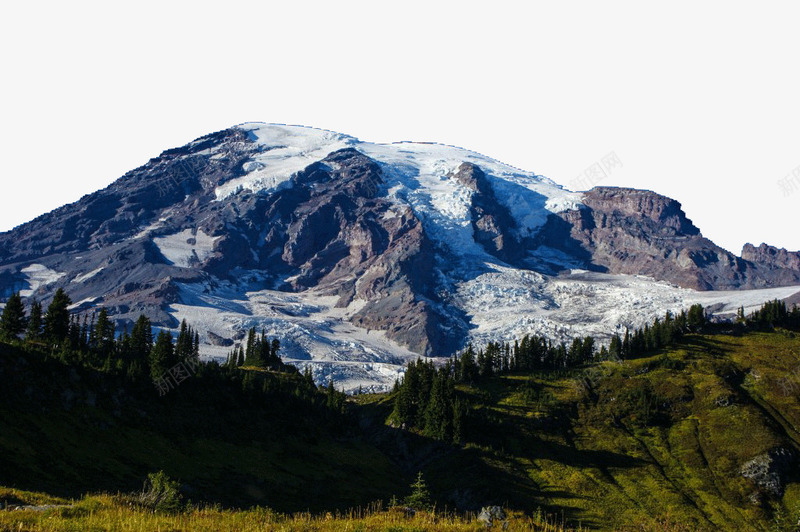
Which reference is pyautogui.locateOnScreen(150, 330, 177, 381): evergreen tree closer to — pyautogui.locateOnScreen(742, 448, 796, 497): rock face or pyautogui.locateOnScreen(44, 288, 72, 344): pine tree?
pyautogui.locateOnScreen(44, 288, 72, 344): pine tree

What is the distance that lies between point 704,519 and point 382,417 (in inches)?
3035

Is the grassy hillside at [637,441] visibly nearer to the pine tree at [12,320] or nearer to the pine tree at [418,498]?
the pine tree at [418,498]

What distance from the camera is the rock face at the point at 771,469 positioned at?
407ft

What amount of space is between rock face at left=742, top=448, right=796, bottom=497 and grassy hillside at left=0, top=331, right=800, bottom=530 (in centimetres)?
63

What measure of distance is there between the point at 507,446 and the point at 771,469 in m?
52.7

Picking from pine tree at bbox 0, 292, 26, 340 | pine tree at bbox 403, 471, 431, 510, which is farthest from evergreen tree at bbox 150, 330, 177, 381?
pine tree at bbox 403, 471, 431, 510

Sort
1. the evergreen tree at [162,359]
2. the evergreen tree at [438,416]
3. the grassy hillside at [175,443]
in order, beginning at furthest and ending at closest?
the evergreen tree at [438,416], the evergreen tree at [162,359], the grassy hillside at [175,443]

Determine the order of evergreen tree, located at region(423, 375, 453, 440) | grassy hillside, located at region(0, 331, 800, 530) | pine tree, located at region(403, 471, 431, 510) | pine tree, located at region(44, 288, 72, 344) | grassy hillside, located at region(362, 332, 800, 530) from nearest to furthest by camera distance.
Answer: pine tree, located at region(403, 471, 431, 510) → grassy hillside, located at region(0, 331, 800, 530) → grassy hillside, located at region(362, 332, 800, 530) → pine tree, located at region(44, 288, 72, 344) → evergreen tree, located at region(423, 375, 453, 440)

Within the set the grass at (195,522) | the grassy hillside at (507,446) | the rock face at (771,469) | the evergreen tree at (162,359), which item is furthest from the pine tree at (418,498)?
the rock face at (771,469)

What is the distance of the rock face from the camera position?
124 metres

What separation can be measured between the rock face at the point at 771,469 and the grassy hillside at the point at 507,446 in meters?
0.63

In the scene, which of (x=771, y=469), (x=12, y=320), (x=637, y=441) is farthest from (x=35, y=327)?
(x=771, y=469)

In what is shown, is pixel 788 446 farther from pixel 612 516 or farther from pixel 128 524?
pixel 128 524

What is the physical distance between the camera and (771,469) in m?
126
